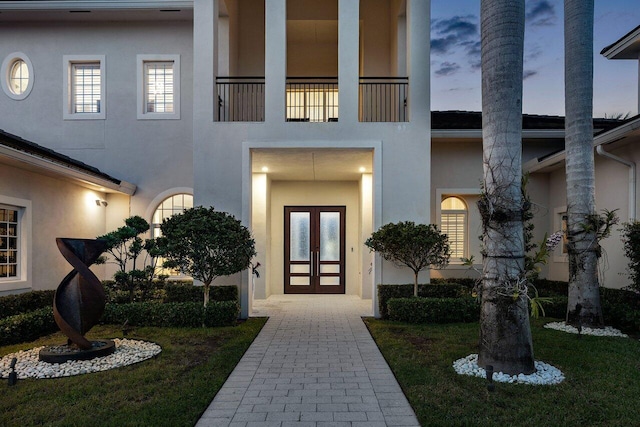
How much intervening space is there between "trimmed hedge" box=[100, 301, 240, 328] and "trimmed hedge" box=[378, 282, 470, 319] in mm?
3297

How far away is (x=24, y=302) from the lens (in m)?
8.73

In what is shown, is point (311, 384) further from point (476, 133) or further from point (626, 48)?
point (626, 48)

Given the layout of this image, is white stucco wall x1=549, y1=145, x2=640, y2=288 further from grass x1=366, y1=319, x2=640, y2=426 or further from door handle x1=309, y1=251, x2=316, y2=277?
door handle x1=309, y1=251, x2=316, y2=277

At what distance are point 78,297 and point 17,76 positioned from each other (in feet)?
31.2

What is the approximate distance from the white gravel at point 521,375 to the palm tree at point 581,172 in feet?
9.97

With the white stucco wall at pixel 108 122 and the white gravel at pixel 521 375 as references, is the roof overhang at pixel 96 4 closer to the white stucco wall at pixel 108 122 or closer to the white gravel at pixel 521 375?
the white stucco wall at pixel 108 122

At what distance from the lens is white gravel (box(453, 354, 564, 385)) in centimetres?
527

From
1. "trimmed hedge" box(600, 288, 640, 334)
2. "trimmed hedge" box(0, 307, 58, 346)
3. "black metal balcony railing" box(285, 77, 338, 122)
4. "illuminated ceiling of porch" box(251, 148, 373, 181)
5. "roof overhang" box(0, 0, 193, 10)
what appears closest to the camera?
"trimmed hedge" box(0, 307, 58, 346)

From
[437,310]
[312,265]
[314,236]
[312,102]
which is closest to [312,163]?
[312,102]

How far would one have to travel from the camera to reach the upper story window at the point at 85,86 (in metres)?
12.4

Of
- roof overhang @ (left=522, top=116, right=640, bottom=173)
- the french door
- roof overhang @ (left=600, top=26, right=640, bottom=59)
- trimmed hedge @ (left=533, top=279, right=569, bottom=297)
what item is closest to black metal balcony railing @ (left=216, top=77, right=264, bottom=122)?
the french door

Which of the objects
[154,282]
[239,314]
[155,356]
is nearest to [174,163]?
[154,282]

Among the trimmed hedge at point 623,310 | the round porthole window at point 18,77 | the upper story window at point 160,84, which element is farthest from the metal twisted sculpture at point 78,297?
the trimmed hedge at point 623,310

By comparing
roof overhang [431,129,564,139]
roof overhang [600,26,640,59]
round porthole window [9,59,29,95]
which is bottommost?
roof overhang [431,129,564,139]
